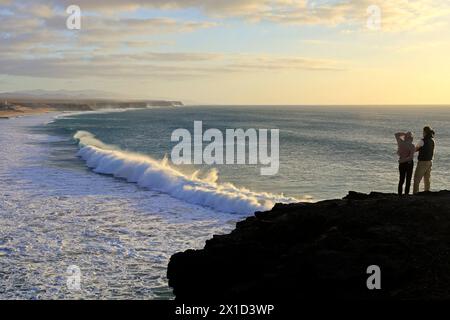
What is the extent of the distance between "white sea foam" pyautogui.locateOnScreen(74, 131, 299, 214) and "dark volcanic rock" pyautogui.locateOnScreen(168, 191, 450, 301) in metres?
8.87

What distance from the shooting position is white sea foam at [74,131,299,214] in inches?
802

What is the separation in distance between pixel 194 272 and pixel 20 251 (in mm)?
6777

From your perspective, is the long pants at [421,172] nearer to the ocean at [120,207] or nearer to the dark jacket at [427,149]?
the dark jacket at [427,149]

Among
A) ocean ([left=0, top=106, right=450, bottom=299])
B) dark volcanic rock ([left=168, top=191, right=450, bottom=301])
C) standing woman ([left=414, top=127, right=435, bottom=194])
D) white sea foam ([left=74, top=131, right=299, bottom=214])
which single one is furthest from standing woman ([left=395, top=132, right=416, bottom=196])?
white sea foam ([left=74, top=131, right=299, bottom=214])

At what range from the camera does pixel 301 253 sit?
8539 millimetres

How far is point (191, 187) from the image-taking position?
918 inches

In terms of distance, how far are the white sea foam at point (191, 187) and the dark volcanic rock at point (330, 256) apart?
887 centimetres

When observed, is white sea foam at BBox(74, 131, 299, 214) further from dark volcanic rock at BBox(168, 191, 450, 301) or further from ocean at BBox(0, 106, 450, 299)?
dark volcanic rock at BBox(168, 191, 450, 301)

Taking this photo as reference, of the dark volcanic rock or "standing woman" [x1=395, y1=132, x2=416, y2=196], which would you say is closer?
the dark volcanic rock

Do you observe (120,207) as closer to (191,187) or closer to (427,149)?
(191,187)

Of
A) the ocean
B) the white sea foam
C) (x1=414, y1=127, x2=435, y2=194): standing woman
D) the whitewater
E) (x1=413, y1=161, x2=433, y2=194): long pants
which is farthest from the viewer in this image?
the white sea foam

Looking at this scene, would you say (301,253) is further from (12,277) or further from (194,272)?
(12,277)

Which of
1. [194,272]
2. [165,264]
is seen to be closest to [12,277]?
[165,264]

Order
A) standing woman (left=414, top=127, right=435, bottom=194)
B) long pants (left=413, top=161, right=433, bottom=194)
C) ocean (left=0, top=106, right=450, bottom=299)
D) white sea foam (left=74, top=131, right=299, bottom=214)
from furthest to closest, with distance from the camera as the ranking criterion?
white sea foam (left=74, top=131, right=299, bottom=214) → long pants (left=413, top=161, right=433, bottom=194) → standing woman (left=414, top=127, right=435, bottom=194) → ocean (left=0, top=106, right=450, bottom=299)
